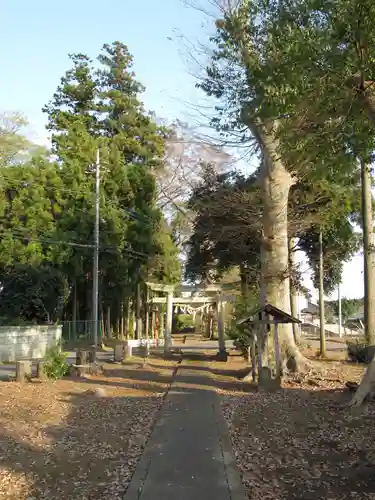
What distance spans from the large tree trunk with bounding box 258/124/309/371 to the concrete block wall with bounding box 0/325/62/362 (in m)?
9.39

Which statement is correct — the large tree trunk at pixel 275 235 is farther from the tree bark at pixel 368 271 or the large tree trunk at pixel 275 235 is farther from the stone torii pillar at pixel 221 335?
the stone torii pillar at pixel 221 335

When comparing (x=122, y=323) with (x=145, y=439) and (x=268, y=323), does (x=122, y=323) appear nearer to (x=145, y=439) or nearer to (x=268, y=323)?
(x=268, y=323)

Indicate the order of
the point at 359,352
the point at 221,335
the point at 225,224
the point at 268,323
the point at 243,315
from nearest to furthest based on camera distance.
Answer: the point at 268,323, the point at 359,352, the point at 243,315, the point at 221,335, the point at 225,224

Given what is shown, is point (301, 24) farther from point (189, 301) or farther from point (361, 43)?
point (189, 301)

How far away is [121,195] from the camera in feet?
117

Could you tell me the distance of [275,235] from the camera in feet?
55.3

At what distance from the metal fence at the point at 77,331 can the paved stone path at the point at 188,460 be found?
2224 cm

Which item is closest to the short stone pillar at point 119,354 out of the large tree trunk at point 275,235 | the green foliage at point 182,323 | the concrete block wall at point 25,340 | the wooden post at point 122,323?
the concrete block wall at point 25,340

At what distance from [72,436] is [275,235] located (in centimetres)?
984

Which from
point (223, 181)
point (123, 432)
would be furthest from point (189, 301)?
point (123, 432)

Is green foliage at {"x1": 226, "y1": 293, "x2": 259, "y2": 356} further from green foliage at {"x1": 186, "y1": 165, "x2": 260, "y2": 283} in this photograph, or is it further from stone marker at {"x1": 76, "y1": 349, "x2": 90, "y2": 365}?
stone marker at {"x1": 76, "y1": 349, "x2": 90, "y2": 365}

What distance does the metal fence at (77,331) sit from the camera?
32.9 metres

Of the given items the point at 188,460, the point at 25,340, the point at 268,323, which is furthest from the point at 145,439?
the point at 25,340

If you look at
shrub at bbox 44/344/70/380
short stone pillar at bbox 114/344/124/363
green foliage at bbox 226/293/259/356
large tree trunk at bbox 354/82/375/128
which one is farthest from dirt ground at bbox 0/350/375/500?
short stone pillar at bbox 114/344/124/363
